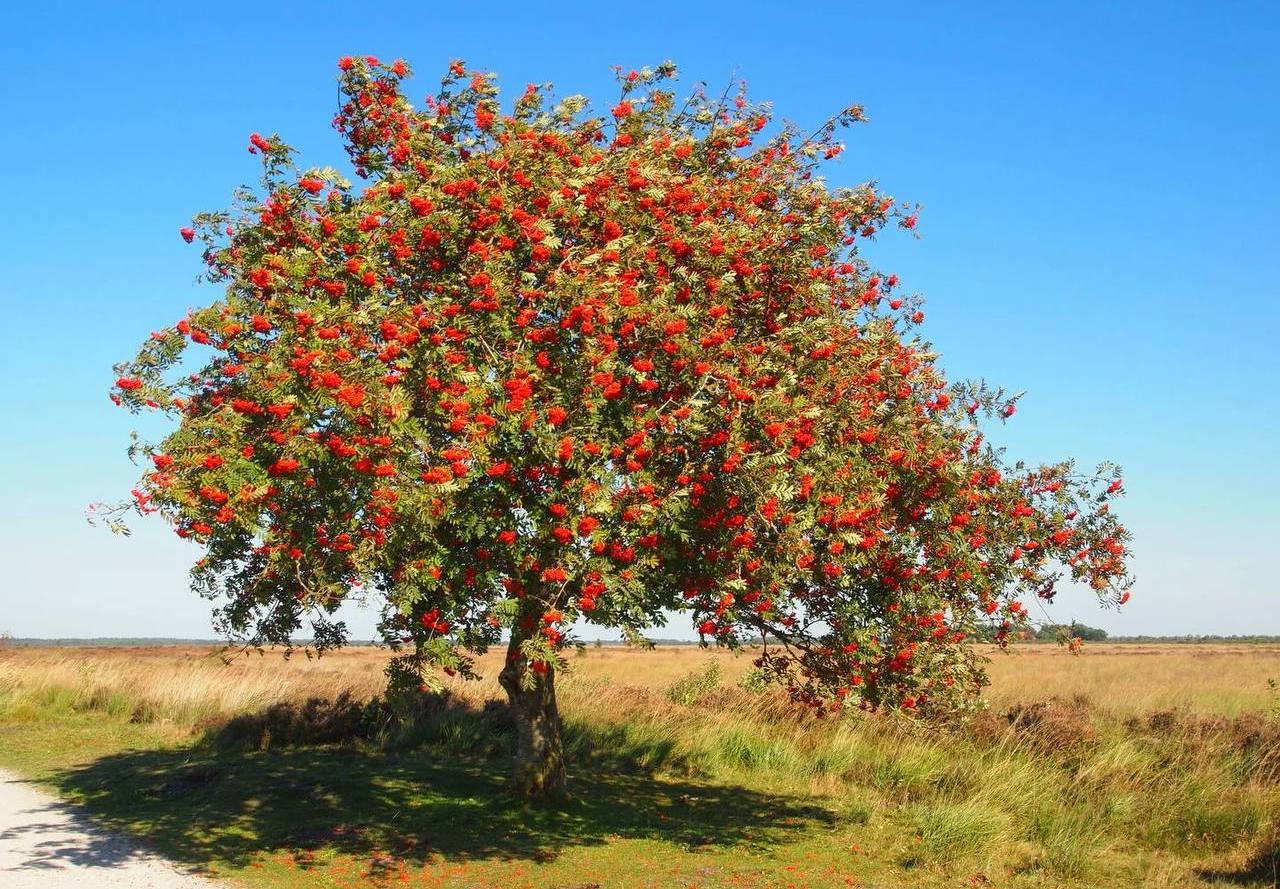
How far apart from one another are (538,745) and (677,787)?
4.01m

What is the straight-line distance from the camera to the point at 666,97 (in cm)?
1399

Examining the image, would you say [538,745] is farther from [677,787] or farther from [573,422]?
[573,422]

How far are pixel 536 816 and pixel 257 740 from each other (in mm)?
9521

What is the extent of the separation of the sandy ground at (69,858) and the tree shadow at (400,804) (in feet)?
1.42

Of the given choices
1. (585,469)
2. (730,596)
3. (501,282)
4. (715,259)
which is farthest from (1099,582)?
(501,282)

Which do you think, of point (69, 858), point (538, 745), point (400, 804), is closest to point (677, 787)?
point (538, 745)

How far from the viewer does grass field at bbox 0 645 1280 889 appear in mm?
12695

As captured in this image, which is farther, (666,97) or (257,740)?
(257,740)

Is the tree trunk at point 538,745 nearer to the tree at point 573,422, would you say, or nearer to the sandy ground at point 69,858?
the tree at point 573,422

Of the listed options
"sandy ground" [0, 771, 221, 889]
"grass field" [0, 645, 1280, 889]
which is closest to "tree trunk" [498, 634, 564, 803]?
"grass field" [0, 645, 1280, 889]

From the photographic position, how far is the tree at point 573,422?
956 cm

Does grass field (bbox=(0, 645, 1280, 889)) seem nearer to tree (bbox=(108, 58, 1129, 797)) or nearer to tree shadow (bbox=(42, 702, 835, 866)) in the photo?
tree shadow (bbox=(42, 702, 835, 866))

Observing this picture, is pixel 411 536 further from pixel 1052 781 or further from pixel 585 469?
pixel 1052 781

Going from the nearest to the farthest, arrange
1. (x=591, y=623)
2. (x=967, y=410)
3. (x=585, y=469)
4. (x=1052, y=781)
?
(x=585, y=469)
(x=591, y=623)
(x=967, y=410)
(x=1052, y=781)
